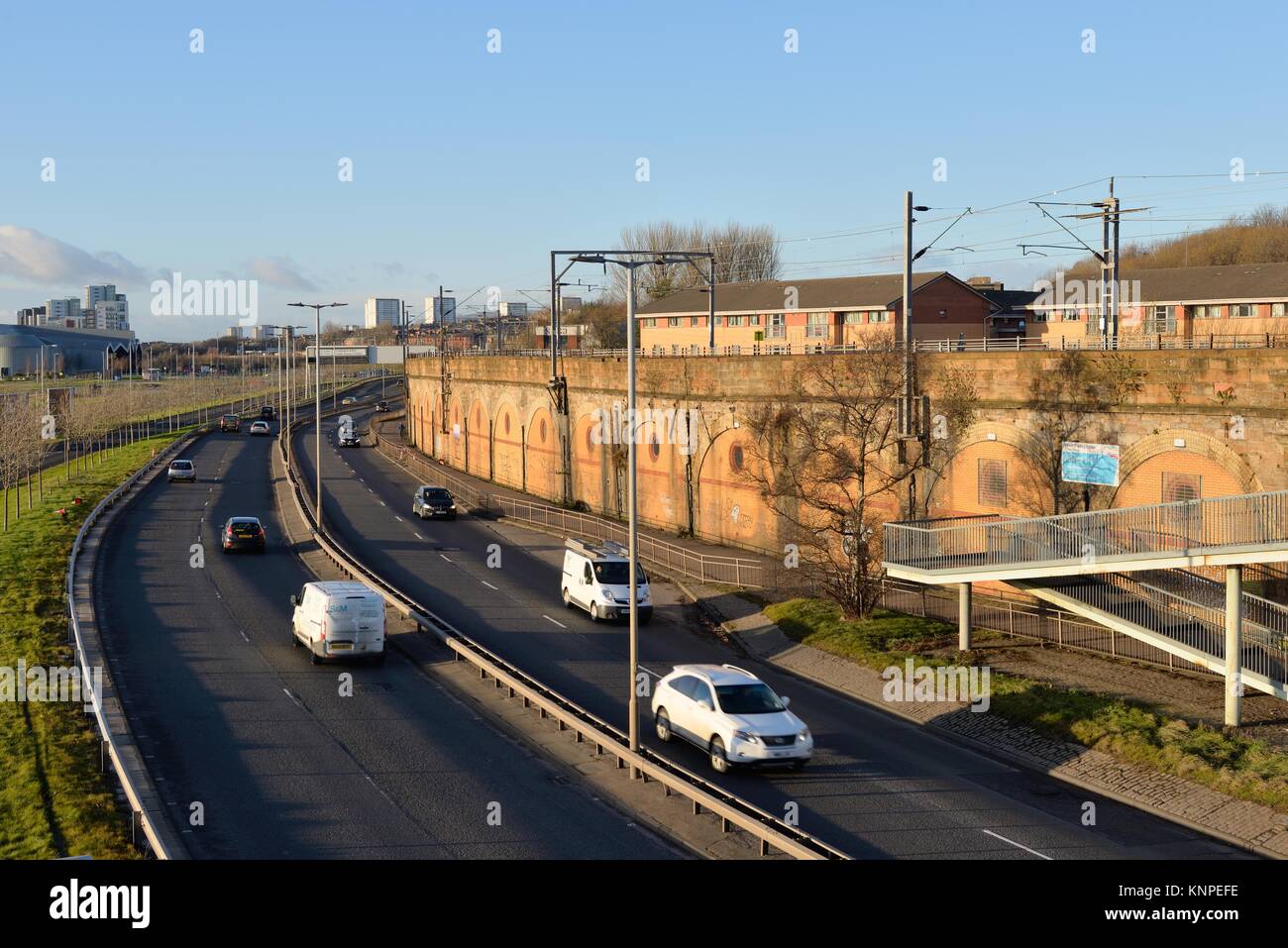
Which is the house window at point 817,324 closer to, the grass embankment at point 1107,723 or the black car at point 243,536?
the black car at point 243,536

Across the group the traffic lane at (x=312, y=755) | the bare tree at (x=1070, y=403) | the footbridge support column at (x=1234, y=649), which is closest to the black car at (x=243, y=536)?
the traffic lane at (x=312, y=755)

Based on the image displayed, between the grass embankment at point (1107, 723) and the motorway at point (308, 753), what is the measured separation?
9193 millimetres

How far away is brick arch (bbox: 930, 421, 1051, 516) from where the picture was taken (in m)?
32.0

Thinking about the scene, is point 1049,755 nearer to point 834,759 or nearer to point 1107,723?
point 1107,723

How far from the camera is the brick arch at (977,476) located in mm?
32000

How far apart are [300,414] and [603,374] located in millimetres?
77037

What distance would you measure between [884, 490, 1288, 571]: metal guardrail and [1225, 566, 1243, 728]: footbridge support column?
70cm

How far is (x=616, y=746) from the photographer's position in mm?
20688

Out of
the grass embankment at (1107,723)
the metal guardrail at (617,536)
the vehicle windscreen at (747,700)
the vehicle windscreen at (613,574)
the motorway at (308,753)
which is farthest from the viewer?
the metal guardrail at (617,536)

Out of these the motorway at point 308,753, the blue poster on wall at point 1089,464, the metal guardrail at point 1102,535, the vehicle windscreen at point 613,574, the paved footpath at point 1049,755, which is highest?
the blue poster on wall at point 1089,464

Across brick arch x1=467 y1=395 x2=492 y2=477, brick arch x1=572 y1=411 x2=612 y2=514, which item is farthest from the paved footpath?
brick arch x1=467 y1=395 x2=492 y2=477

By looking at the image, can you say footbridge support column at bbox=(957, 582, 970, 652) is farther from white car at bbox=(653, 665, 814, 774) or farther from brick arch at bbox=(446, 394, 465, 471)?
brick arch at bbox=(446, 394, 465, 471)

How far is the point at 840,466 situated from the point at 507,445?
3743cm

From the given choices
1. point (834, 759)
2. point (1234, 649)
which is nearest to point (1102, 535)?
point (1234, 649)
